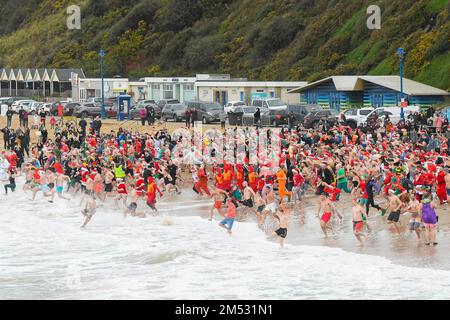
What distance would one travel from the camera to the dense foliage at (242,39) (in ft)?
220

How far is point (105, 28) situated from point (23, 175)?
67339 mm

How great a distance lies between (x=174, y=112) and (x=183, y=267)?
35.5 metres

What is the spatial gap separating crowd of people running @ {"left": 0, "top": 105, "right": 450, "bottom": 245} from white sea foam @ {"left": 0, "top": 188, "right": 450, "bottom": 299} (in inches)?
29.7

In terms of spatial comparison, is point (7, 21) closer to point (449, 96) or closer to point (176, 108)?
point (176, 108)

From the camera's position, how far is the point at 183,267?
2356 cm

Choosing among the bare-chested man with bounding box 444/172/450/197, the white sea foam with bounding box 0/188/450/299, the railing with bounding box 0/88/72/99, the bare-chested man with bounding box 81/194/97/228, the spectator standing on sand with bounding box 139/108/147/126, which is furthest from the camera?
the railing with bounding box 0/88/72/99

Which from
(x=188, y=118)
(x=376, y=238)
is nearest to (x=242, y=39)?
(x=188, y=118)

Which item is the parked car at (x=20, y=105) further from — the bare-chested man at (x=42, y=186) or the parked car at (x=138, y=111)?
the bare-chested man at (x=42, y=186)

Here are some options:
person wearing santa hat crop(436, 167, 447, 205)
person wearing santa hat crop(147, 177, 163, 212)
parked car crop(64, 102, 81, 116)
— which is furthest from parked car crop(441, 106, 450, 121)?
parked car crop(64, 102, 81, 116)

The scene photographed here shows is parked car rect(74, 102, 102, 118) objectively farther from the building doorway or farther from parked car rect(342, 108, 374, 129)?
parked car rect(342, 108, 374, 129)

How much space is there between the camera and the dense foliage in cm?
6700

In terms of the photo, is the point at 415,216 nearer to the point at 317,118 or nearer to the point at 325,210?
the point at 325,210
